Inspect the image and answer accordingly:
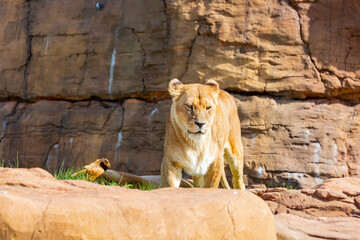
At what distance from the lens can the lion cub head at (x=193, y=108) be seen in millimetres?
4953

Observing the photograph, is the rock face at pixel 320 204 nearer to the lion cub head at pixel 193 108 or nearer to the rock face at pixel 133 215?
the lion cub head at pixel 193 108

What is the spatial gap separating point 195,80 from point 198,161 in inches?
110

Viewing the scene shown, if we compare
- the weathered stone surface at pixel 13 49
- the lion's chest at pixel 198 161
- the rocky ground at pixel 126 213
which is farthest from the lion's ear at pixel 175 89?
the weathered stone surface at pixel 13 49

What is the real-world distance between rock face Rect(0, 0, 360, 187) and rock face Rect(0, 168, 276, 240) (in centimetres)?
463

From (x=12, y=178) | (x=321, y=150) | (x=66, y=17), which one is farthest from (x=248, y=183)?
(x=12, y=178)

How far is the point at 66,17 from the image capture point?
8805 millimetres

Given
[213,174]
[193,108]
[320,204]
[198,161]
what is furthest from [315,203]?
[193,108]

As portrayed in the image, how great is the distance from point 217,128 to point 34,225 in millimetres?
2958

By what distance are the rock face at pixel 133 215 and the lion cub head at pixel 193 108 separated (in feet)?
5.80

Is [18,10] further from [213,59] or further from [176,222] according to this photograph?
[176,222]

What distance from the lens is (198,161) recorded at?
521cm

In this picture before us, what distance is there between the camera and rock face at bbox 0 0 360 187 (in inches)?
300

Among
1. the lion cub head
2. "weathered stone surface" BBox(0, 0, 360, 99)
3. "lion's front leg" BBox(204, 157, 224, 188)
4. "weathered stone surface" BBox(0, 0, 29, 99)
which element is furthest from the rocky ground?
"weathered stone surface" BBox(0, 0, 29, 99)

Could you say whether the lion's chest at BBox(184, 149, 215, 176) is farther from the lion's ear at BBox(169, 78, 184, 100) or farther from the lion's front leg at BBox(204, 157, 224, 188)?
the lion's ear at BBox(169, 78, 184, 100)
